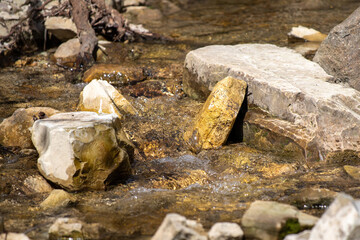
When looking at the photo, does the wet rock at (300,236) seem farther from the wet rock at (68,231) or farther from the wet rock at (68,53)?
the wet rock at (68,53)

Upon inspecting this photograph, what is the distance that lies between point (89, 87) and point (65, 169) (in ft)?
5.80

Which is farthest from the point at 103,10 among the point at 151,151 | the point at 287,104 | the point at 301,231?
the point at 301,231

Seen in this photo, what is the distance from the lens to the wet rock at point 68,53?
740 cm

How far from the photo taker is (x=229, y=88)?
4.60 metres

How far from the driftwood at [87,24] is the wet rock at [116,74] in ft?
2.55

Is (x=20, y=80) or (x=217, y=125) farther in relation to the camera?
(x=20, y=80)

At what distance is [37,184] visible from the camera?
12.7ft

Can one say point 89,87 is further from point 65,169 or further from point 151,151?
point 65,169

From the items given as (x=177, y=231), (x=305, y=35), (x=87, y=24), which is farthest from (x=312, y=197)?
(x=305, y=35)

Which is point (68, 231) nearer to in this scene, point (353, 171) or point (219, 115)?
point (219, 115)

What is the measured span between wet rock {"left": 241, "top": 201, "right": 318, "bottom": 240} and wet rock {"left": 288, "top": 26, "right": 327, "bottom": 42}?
577cm

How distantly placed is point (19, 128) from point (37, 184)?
1.06 meters

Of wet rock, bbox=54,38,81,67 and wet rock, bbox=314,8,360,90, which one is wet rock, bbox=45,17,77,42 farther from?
wet rock, bbox=314,8,360,90

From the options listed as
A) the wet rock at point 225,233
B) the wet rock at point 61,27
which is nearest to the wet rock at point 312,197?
the wet rock at point 225,233
